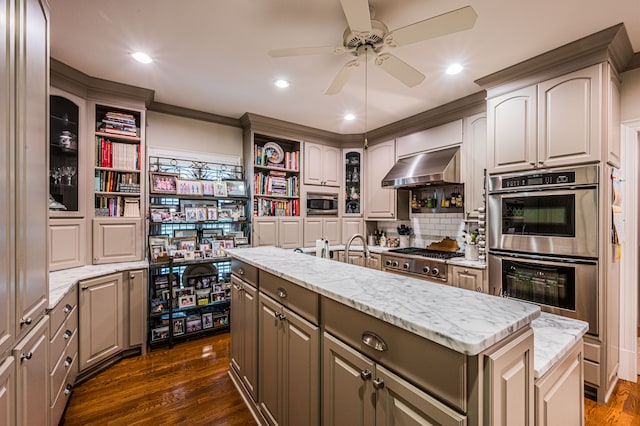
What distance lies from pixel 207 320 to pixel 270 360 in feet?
6.21

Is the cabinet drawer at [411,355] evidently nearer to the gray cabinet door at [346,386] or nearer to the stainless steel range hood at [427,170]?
the gray cabinet door at [346,386]

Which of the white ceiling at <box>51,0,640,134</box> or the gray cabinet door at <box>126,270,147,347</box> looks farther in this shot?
the gray cabinet door at <box>126,270,147,347</box>

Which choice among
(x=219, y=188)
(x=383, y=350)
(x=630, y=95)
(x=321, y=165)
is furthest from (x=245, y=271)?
(x=630, y=95)

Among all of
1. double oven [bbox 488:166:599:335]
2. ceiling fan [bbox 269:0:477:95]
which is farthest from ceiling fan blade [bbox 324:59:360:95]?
double oven [bbox 488:166:599:335]

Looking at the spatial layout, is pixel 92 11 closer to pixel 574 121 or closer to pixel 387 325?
pixel 387 325

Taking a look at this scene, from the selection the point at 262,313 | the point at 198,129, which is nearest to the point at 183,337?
the point at 262,313

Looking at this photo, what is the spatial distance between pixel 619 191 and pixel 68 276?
4500 millimetres

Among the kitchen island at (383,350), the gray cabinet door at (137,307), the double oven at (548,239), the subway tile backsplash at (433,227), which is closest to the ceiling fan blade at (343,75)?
the kitchen island at (383,350)

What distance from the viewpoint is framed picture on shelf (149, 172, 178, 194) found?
3.13 meters

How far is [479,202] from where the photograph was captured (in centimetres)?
316

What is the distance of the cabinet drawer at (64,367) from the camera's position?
5.61ft

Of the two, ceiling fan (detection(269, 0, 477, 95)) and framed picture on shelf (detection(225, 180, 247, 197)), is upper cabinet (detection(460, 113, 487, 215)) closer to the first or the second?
ceiling fan (detection(269, 0, 477, 95))

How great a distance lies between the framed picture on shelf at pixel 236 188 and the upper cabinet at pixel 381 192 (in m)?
1.95

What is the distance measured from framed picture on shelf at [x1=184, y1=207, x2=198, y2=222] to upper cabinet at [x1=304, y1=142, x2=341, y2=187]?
159 centimetres
